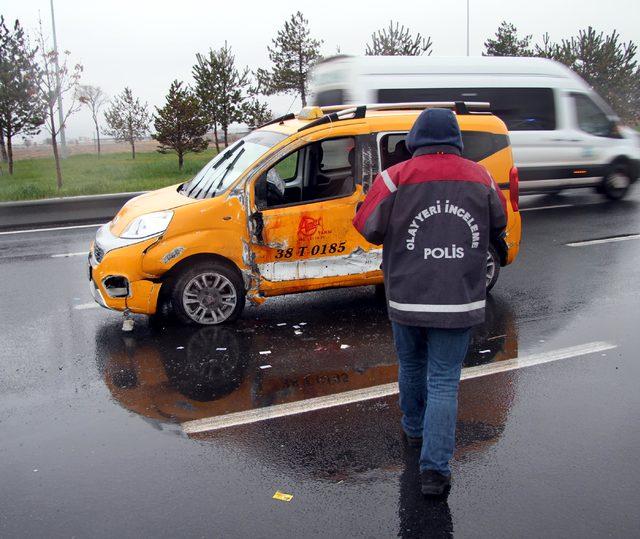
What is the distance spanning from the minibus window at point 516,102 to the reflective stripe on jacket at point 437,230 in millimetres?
9511

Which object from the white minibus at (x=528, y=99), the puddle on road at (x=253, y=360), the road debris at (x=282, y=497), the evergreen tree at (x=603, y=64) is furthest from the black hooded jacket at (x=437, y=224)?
the evergreen tree at (x=603, y=64)

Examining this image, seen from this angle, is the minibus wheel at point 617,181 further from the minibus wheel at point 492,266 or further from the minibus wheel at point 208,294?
the minibus wheel at point 208,294

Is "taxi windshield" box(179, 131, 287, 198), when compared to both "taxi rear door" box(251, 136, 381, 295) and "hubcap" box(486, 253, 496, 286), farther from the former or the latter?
"hubcap" box(486, 253, 496, 286)

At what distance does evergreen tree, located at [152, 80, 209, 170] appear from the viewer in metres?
30.2

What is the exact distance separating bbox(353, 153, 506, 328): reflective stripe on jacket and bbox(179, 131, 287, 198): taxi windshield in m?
3.30

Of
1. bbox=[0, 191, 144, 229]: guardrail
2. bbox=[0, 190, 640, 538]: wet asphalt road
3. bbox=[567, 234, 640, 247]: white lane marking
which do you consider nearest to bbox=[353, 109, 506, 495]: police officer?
bbox=[0, 190, 640, 538]: wet asphalt road

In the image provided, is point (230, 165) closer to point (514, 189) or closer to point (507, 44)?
point (514, 189)

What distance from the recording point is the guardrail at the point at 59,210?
43.3ft

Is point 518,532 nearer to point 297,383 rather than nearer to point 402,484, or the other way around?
point 402,484

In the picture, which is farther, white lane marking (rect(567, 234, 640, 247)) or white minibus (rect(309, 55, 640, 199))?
white minibus (rect(309, 55, 640, 199))

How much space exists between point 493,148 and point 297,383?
11.4 ft

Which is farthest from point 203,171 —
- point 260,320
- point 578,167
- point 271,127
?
point 578,167

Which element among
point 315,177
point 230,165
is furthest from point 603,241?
point 230,165

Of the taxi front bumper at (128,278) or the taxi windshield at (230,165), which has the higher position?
the taxi windshield at (230,165)
